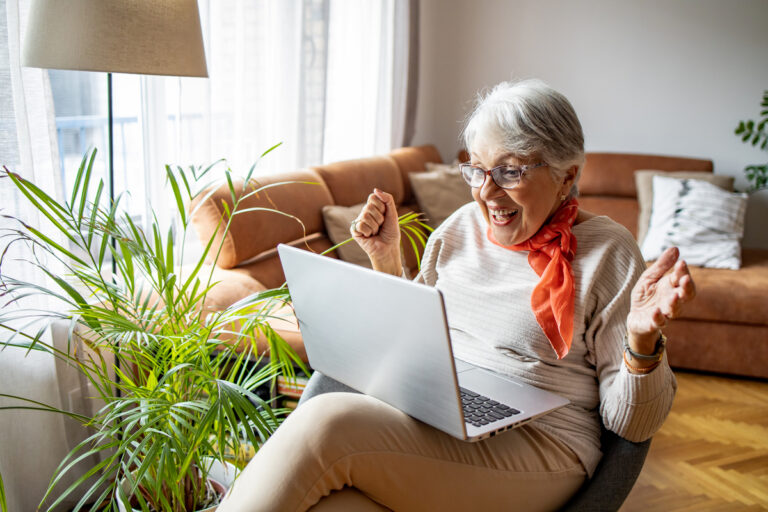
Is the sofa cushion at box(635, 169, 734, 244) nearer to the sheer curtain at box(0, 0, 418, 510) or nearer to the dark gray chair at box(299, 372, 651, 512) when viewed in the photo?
the sheer curtain at box(0, 0, 418, 510)

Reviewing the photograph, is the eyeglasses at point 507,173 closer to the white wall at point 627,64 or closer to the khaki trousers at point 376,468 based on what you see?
the khaki trousers at point 376,468

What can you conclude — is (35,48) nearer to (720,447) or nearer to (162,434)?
(162,434)

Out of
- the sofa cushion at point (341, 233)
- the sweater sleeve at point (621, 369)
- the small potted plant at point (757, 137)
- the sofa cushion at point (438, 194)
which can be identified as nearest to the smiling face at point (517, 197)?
the sweater sleeve at point (621, 369)

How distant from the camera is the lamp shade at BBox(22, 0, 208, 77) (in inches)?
60.2

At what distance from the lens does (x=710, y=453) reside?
8.39ft

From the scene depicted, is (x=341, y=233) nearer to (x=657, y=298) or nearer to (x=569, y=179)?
(x=569, y=179)

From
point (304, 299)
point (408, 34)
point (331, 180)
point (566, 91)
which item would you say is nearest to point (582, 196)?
point (566, 91)

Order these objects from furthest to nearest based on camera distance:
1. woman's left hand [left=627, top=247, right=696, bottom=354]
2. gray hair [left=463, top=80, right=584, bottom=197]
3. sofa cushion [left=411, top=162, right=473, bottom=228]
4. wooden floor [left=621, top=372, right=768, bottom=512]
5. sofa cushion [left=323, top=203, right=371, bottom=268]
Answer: sofa cushion [left=411, top=162, right=473, bottom=228], sofa cushion [left=323, top=203, right=371, bottom=268], wooden floor [left=621, top=372, right=768, bottom=512], gray hair [left=463, top=80, right=584, bottom=197], woman's left hand [left=627, top=247, right=696, bottom=354]

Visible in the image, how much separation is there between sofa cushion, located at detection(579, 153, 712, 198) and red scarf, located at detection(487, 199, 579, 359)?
268 centimetres

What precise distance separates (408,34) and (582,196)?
1.41m

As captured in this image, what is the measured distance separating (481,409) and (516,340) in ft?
0.76

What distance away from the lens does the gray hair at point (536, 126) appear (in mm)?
1412

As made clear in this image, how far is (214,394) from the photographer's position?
4.64ft

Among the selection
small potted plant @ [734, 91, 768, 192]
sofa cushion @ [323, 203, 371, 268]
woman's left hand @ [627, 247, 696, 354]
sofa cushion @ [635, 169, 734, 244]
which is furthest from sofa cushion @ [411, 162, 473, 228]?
woman's left hand @ [627, 247, 696, 354]
